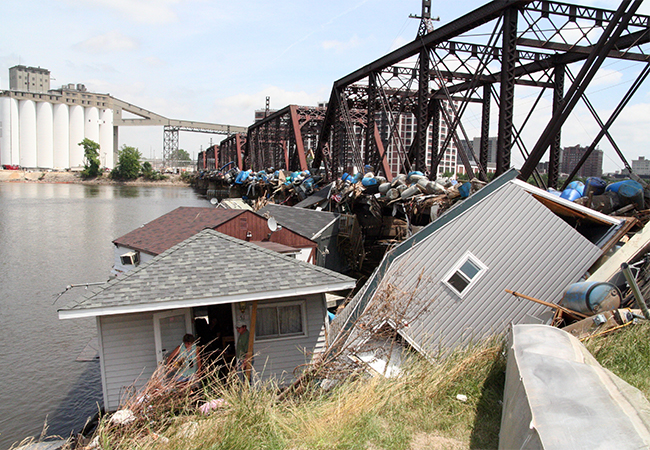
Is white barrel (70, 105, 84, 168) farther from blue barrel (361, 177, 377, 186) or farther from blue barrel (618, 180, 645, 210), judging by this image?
blue barrel (618, 180, 645, 210)

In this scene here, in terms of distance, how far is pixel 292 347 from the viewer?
10.2 metres

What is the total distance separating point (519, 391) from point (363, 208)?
17568mm

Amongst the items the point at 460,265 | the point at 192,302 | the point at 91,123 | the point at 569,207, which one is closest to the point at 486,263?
the point at 460,265

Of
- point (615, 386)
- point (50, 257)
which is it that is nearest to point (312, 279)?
point (615, 386)

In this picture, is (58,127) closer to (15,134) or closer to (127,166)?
(15,134)

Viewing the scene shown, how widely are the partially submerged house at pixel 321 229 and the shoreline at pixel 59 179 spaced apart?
116 metres

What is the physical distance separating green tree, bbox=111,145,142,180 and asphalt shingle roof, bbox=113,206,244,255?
120 meters

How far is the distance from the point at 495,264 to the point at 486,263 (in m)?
0.22

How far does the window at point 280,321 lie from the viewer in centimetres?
997

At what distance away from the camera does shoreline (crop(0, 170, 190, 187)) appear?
121000 millimetres

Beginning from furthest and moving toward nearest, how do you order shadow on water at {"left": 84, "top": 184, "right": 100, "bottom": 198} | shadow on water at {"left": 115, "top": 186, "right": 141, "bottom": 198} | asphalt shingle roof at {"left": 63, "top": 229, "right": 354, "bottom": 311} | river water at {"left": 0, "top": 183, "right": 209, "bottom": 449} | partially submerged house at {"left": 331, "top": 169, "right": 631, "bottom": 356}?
1. shadow on water at {"left": 115, "top": 186, "right": 141, "bottom": 198}
2. shadow on water at {"left": 84, "top": 184, "right": 100, "bottom": 198}
3. river water at {"left": 0, "top": 183, "right": 209, "bottom": 449}
4. partially submerged house at {"left": 331, "top": 169, "right": 631, "bottom": 356}
5. asphalt shingle roof at {"left": 63, "top": 229, "right": 354, "bottom": 311}

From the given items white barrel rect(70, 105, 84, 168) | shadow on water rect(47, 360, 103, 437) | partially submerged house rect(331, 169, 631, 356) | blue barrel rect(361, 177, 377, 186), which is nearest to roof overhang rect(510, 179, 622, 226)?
partially submerged house rect(331, 169, 631, 356)

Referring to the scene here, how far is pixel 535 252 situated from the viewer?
1123 centimetres

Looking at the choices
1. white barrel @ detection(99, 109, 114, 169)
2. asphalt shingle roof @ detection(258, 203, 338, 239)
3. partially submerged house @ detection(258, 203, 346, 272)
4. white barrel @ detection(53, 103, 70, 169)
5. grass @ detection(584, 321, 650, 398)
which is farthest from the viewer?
white barrel @ detection(99, 109, 114, 169)
